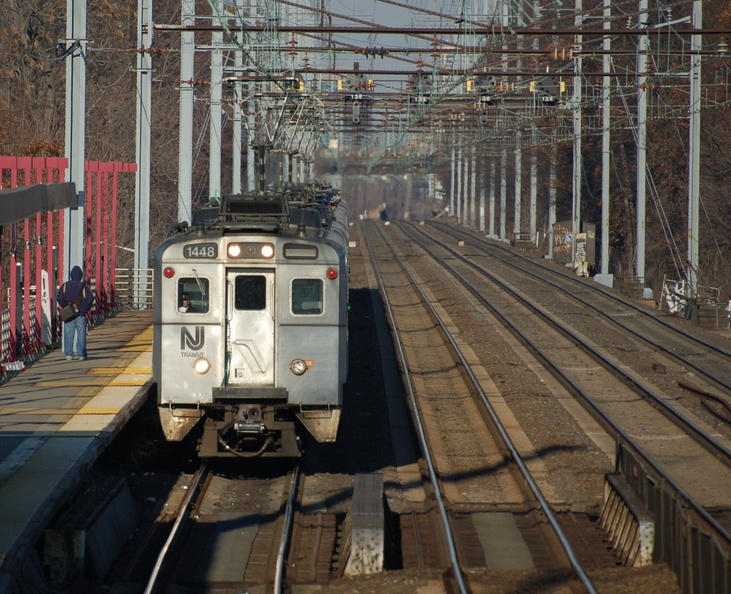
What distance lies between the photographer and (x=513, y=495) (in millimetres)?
12328

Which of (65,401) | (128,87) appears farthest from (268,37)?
(128,87)

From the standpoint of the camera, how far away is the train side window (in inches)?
497

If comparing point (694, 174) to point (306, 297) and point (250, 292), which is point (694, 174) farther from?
point (250, 292)

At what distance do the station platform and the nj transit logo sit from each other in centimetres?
127

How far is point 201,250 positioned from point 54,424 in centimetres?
274

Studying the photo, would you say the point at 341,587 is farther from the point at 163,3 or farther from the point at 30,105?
the point at 163,3

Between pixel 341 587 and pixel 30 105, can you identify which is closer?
pixel 341 587

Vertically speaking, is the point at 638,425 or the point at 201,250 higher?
the point at 201,250

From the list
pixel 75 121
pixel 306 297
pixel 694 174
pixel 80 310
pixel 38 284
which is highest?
pixel 75 121

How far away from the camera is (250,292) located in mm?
12648

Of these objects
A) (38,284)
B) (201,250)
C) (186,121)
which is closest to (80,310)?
(38,284)

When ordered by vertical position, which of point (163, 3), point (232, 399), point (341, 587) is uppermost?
point (163, 3)

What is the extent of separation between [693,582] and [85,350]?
12062mm

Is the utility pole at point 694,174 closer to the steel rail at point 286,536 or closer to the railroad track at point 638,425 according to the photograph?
the railroad track at point 638,425
